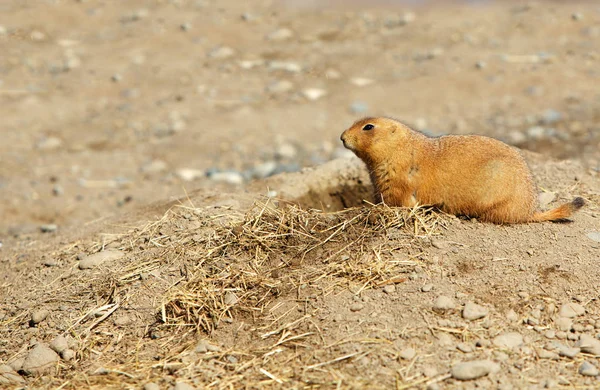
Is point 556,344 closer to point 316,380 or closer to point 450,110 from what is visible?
point 316,380

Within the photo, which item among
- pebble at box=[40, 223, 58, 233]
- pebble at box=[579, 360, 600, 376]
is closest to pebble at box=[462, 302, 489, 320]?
pebble at box=[579, 360, 600, 376]

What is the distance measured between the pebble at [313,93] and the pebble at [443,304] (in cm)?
695

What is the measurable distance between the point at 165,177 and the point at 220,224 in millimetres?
4191

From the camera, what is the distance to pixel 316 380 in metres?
3.87

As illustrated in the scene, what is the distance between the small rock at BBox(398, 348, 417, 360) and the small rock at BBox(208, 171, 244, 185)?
17.0 feet

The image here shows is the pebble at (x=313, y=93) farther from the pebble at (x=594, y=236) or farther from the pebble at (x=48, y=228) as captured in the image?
the pebble at (x=594, y=236)

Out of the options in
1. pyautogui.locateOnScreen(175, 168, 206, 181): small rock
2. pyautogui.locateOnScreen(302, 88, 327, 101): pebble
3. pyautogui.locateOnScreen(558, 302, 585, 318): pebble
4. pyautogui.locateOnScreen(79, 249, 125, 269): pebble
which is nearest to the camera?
pyautogui.locateOnScreen(558, 302, 585, 318): pebble

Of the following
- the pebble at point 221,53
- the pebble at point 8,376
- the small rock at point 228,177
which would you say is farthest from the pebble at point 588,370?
the pebble at point 221,53

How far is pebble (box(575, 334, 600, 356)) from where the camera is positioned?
4109 millimetres

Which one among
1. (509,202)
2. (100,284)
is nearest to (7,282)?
(100,284)

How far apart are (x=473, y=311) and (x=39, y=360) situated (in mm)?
2422

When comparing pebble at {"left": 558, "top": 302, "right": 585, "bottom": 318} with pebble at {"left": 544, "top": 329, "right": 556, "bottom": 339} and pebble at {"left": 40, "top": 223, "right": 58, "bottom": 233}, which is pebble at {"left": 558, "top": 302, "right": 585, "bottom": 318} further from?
pebble at {"left": 40, "top": 223, "right": 58, "bottom": 233}

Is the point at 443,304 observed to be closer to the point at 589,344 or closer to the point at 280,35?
the point at 589,344

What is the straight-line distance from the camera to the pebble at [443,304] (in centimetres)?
426
